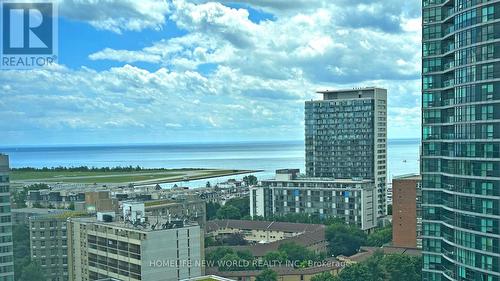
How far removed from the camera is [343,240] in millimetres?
34156

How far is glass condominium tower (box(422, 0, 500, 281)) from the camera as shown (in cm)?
1584

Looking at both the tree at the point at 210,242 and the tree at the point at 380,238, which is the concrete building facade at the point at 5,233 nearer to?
the tree at the point at 210,242

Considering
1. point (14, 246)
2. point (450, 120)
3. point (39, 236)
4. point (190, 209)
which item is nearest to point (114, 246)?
point (14, 246)

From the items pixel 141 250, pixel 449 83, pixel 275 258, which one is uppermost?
pixel 449 83

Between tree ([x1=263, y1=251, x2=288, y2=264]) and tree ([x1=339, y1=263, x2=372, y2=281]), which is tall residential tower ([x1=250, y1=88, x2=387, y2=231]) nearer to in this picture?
tree ([x1=263, y1=251, x2=288, y2=264])

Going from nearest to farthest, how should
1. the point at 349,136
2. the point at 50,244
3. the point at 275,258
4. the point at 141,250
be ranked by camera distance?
the point at 141,250 → the point at 50,244 → the point at 275,258 → the point at 349,136

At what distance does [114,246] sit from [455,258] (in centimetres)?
1261

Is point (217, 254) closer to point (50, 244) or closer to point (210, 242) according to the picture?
point (210, 242)

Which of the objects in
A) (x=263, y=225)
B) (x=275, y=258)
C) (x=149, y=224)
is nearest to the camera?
(x=149, y=224)

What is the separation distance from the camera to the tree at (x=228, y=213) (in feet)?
148

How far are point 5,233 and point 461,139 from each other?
57.6 feet

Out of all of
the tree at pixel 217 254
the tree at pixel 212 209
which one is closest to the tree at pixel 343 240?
the tree at pixel 217 254

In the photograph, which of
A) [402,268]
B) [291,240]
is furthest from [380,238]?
[402,268]

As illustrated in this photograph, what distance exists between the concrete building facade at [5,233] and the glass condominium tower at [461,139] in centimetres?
1618
